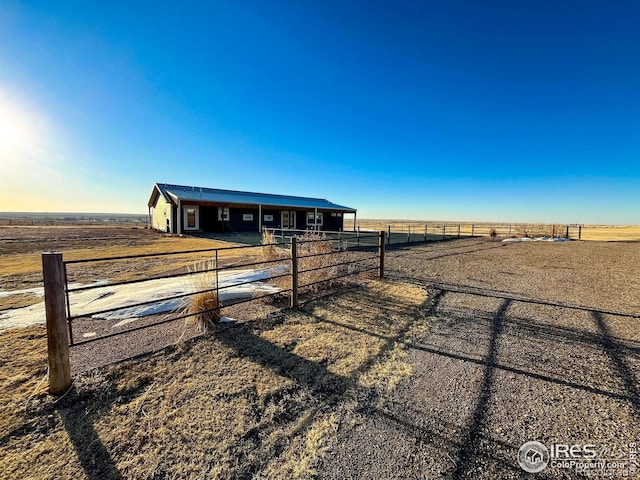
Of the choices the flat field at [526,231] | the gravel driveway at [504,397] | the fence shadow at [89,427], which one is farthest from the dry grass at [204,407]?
the flat field at [526,231]

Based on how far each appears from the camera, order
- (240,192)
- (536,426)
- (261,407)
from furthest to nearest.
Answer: (240,192), (261,407), (536,426)

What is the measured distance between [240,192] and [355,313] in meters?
24.7

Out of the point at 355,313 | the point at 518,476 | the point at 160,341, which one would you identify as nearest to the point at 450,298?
the point at 355,313

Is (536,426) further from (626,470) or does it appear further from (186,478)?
(186,478)

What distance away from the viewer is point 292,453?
6.23 ft

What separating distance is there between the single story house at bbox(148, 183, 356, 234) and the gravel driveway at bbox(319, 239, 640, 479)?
731 inches

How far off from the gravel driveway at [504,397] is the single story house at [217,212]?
18556 millimetres

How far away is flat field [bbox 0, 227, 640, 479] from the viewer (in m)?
1.84

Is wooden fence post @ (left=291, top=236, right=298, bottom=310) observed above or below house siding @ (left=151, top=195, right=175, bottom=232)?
below

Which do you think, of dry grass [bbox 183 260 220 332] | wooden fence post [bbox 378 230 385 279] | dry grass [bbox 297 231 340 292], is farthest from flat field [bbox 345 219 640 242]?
dry grass [bbox 183 260 220 332]

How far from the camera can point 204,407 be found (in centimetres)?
233

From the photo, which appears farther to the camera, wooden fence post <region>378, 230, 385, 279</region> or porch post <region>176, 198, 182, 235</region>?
porch post <region>176, 198, 182, 235</region>

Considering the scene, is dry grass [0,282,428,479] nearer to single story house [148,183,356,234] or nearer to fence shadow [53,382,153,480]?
fence shadow [53,382,153,480]

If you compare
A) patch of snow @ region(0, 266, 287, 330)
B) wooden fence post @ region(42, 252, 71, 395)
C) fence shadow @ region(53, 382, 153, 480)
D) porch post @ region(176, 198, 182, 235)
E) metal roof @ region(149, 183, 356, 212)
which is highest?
metal roof @ region(149, 183, 356, 212)
